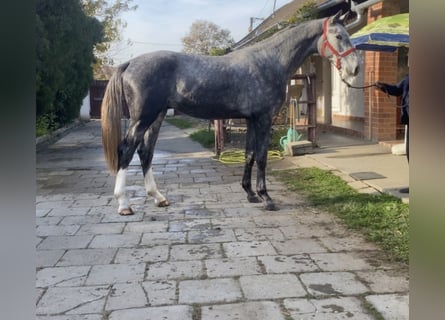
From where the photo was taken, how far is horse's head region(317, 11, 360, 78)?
4152 millimetres

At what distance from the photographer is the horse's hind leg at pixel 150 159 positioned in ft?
15.2

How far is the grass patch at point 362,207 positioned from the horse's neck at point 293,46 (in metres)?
1.37

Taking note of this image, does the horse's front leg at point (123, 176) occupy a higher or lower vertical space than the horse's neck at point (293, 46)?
lower

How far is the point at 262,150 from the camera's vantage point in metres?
4.48

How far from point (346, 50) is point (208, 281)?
2.59 m

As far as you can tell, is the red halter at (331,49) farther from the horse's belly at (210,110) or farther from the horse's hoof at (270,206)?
the horse's hoof at (270,206)

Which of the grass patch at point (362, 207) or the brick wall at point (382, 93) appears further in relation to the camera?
the brick wall at point (382, 93)

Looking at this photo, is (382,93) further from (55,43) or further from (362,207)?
(55,43)

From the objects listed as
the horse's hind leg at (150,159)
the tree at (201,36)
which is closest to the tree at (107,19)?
the tree at (201,36)

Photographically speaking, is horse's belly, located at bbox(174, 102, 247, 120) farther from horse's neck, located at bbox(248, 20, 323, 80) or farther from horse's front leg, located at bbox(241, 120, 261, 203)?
horse's neck, located at bbox(248, 20, 323, 80)

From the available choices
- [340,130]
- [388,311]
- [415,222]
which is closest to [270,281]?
[388,311]

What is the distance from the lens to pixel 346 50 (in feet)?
13.6

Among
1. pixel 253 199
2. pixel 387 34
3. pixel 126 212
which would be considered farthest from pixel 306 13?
pixel 126 212
